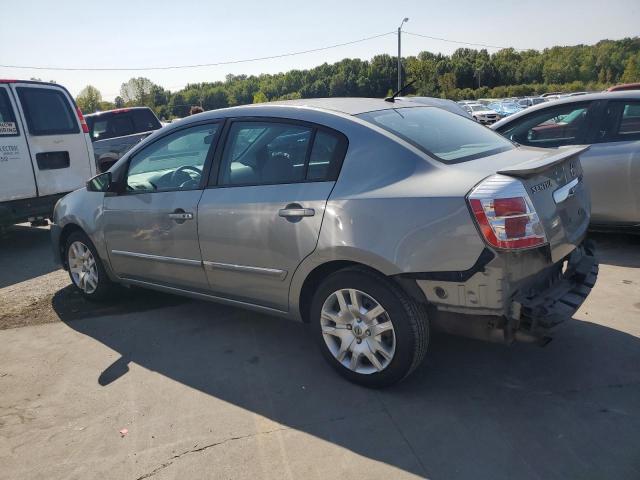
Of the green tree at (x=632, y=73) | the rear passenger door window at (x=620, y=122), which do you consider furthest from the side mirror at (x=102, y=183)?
the green tree at (x=632, y=73)

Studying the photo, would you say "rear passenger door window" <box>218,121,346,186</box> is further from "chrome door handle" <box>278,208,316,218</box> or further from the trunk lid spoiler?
the trunk lid spoiler

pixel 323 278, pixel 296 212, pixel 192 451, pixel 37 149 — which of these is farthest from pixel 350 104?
pixel 37 149

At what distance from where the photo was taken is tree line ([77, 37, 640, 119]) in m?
77.5

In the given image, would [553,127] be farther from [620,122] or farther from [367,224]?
[367,224]

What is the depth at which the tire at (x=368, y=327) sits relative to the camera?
2.88 metres

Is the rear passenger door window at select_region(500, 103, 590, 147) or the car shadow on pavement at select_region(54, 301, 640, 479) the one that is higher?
the rear passenger door window at select_region(500, 103, 590, 147)

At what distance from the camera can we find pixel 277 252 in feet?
11.0

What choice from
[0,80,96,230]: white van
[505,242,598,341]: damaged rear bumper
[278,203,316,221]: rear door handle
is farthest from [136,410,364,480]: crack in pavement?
[0,80,96,230]: white van

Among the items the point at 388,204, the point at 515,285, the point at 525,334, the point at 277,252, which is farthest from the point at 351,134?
the point at 525,334

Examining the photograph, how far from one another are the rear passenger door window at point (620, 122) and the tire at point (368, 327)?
3.72m

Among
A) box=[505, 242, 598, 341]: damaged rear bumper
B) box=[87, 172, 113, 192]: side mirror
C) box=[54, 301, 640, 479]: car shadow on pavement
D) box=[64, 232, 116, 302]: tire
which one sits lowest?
box=[54, 301, 640, 479]: car shadow on pavement

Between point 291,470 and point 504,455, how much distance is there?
1.02 meters

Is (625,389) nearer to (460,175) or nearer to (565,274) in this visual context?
(565,274)

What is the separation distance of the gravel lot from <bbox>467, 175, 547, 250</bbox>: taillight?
0.97m
